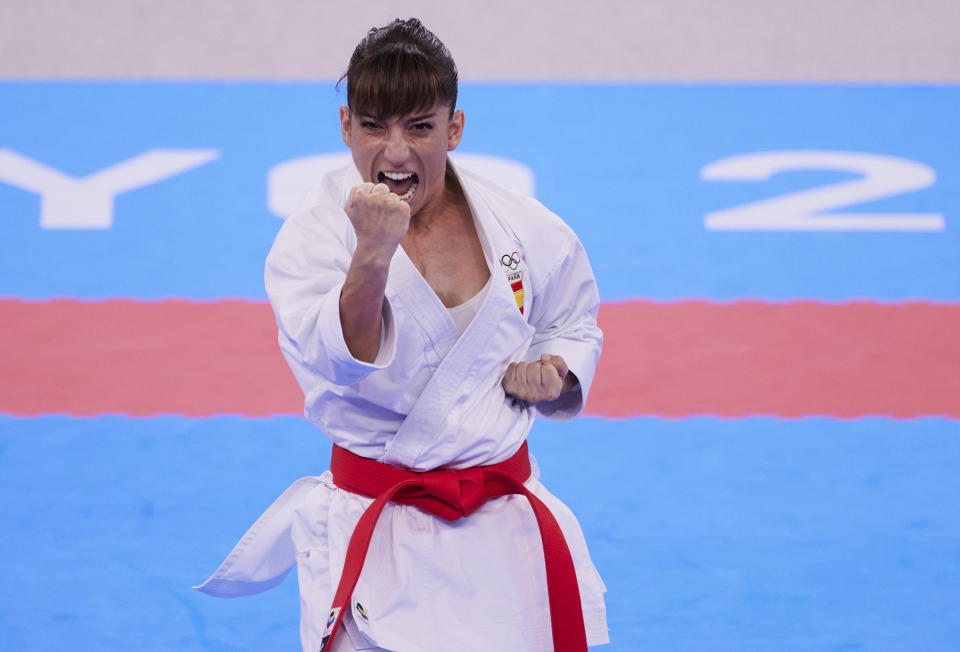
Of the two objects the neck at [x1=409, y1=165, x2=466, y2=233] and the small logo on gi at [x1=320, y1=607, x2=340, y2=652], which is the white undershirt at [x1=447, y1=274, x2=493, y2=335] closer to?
the neck at [x1=409, y1=165, x2=466, y2=233]

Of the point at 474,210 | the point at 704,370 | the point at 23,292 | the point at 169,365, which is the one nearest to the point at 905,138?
the point at 704,370

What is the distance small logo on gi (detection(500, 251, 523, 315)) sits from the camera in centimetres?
238

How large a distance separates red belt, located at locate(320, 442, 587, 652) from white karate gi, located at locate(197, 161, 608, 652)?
0.08 ft

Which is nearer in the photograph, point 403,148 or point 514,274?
point 403,148

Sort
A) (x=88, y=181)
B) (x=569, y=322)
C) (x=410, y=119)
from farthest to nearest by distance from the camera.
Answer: (x=88, y=181), (x=569, y=322), (x=410, y=119)

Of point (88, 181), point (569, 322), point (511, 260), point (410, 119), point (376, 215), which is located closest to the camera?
point (376, 215)

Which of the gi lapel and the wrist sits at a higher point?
the wrist

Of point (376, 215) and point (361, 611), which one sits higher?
point (376, 215)

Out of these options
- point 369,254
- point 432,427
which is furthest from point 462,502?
point 369,254

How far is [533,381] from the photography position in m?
2.33

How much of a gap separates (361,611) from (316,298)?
58cm

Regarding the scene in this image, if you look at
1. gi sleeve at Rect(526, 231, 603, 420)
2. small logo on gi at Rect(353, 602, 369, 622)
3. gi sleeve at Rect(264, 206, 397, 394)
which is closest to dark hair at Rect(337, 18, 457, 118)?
gi sleeve at Rect(264, 206, 397, 394)

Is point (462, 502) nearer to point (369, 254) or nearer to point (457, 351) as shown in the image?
point (457, 351)

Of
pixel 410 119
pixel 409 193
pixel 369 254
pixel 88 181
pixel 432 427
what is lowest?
pixel 432 427
